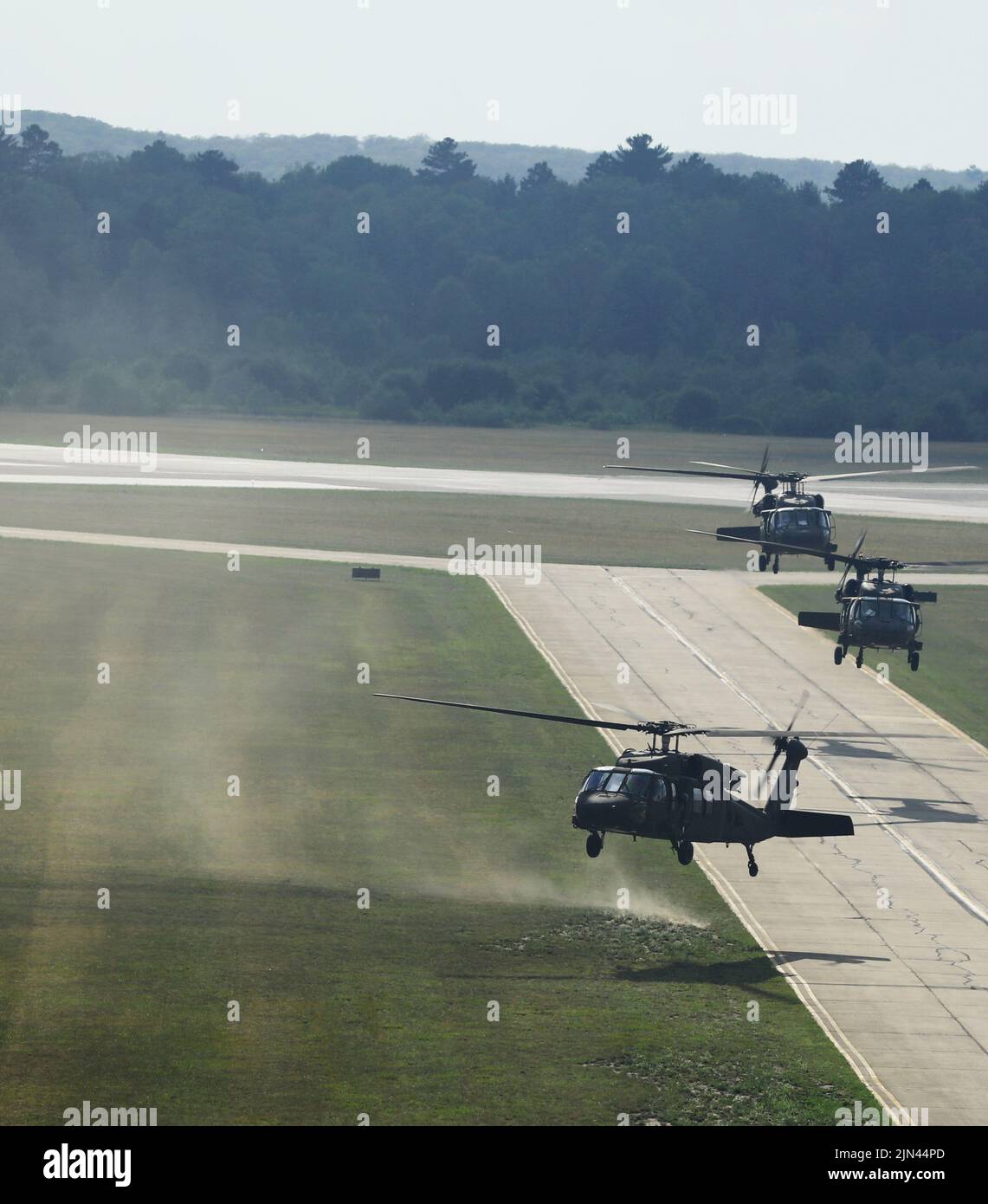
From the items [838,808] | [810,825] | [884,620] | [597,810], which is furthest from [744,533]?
[597,810]

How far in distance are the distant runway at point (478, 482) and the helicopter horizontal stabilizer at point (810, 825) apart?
299 ft

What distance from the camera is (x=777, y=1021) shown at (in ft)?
131

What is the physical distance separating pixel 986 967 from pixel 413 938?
13.5 meters

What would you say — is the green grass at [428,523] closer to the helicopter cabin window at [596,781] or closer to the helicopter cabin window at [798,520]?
the helicopter cabin window at [798,520]

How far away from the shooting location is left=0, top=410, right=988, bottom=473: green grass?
170 m

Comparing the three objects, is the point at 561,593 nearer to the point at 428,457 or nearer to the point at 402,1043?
the point at 402,1043

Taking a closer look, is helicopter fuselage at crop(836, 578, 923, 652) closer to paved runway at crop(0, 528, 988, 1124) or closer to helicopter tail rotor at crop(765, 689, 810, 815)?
paved runway at crop(0, 528, 988, 1124)

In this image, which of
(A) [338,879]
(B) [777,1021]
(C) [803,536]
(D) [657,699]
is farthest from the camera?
(C) [803,536]

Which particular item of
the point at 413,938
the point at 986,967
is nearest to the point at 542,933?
the point at 413,938

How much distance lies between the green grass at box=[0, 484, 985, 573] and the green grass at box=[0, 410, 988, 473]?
3062cm

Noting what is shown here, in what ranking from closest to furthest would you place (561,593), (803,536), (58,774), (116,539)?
1. (58,774)
2. (803,536)
3. (561,593)
4. (116,539)

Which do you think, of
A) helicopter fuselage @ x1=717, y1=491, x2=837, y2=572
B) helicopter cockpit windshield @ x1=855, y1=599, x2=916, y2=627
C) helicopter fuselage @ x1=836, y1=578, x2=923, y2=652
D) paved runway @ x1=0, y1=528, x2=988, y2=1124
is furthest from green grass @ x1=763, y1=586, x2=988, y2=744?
helicopter cockpit windshield @ x1=855, y1=599, x2=916, y2=627

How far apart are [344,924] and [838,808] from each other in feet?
61.2

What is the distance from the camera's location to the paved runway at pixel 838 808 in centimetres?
3962
